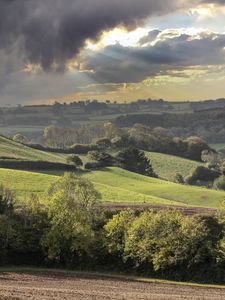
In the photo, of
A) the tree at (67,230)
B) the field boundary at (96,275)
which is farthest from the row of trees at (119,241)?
the field boundary at (96,275)

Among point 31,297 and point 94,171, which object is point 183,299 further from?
point 94,171

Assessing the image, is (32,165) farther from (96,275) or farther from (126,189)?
(96,275)

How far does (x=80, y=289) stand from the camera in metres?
56.1

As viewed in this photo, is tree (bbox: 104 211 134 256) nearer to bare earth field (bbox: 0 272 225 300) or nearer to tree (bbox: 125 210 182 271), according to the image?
tree (bbox: 125 210 182 271)

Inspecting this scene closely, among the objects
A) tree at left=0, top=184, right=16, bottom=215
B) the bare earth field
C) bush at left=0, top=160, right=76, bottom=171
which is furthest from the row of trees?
bush at left=0, top=160, right=76, bottom=171

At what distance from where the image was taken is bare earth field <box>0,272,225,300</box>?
158 feet

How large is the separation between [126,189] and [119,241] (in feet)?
265

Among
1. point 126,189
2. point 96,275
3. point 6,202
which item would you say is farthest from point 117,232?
point 126,189

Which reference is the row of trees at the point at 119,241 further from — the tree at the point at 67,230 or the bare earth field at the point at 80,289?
the bare earth field at the point at 80,289

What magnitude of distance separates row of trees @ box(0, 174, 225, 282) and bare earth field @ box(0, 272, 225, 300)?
1024 centimetres

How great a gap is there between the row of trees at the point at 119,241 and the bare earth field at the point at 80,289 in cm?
1024

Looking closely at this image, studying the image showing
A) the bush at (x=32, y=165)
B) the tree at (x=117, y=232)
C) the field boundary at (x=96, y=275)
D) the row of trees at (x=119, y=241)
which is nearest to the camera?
the field boundary at (x=96, y=275)

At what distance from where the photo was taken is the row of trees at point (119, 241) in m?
78.8

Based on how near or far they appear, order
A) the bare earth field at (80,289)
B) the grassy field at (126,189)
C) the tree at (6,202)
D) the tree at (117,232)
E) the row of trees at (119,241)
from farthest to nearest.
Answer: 1. the grassy field at (126,189)
2. the tree at (6,202)
3. the tree at (117,232)
4. the row of trees at (119,241)
5. the bare earth field at (80,289)
